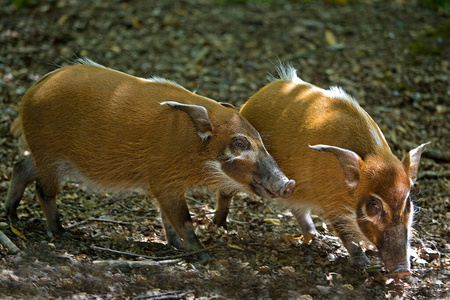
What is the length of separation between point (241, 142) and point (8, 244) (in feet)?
6.77

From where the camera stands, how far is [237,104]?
8.48 m

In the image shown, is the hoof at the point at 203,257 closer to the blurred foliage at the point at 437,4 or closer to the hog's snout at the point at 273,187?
the hog's snout at the point at 273,187

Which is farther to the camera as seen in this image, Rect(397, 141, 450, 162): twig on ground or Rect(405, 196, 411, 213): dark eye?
Rect(397, 141, 450, 162): twig on ground

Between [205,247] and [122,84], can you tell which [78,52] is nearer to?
[122,84]

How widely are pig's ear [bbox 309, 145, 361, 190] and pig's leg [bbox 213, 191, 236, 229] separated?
3.98 ft

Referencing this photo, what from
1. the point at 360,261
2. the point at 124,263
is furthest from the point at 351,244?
the point at 124,263

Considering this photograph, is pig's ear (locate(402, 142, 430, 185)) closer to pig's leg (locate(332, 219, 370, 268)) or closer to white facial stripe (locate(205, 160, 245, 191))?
pig's leg (locate(332, 219, 370, 268))

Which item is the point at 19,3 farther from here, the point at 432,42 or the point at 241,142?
the point at 432,42

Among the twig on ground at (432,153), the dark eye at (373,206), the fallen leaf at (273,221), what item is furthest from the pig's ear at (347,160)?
the twig on ground at (432,153)

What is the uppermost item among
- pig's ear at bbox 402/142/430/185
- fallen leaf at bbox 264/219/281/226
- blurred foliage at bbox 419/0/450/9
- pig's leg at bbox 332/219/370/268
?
blurred foliage at bbox 419/0/450/9

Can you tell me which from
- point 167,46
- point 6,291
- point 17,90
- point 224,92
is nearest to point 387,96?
point 224,92

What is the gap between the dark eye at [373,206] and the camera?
195 inches

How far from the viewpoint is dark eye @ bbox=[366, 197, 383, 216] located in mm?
4941

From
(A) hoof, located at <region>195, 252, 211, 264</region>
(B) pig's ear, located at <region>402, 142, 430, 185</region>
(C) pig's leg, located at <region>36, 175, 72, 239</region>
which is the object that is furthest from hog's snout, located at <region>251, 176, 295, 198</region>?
(C) pig's leg, located at <region>36, 175, 72, 239</region>
